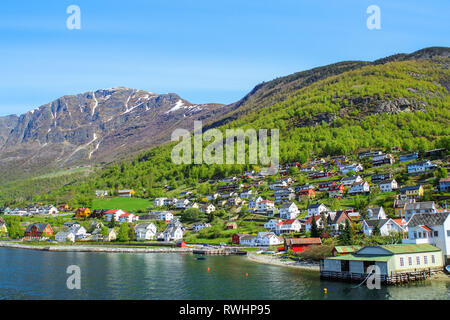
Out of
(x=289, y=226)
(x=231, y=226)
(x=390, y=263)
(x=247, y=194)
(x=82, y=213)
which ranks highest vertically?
(x=247, y=194)

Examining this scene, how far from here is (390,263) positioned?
1790 inches

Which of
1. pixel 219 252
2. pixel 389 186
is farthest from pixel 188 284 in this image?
pixel 389 186

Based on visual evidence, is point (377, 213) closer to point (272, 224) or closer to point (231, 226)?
point (272, 224)

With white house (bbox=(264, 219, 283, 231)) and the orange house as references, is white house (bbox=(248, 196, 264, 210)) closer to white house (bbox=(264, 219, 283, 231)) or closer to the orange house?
white house (bbox=(264, 219, 283, 231))

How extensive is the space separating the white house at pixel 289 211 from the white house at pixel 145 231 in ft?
140

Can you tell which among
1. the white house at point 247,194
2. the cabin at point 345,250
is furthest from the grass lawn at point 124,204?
the cabin at point 345,250

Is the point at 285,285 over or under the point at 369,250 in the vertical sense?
under

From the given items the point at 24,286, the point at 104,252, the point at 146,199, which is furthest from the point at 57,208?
the point at 24,286

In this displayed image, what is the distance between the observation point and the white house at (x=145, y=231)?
398 ft

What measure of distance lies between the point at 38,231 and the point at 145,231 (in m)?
37.8

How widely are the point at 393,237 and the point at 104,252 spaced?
2826 inches

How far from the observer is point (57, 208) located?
176 m
